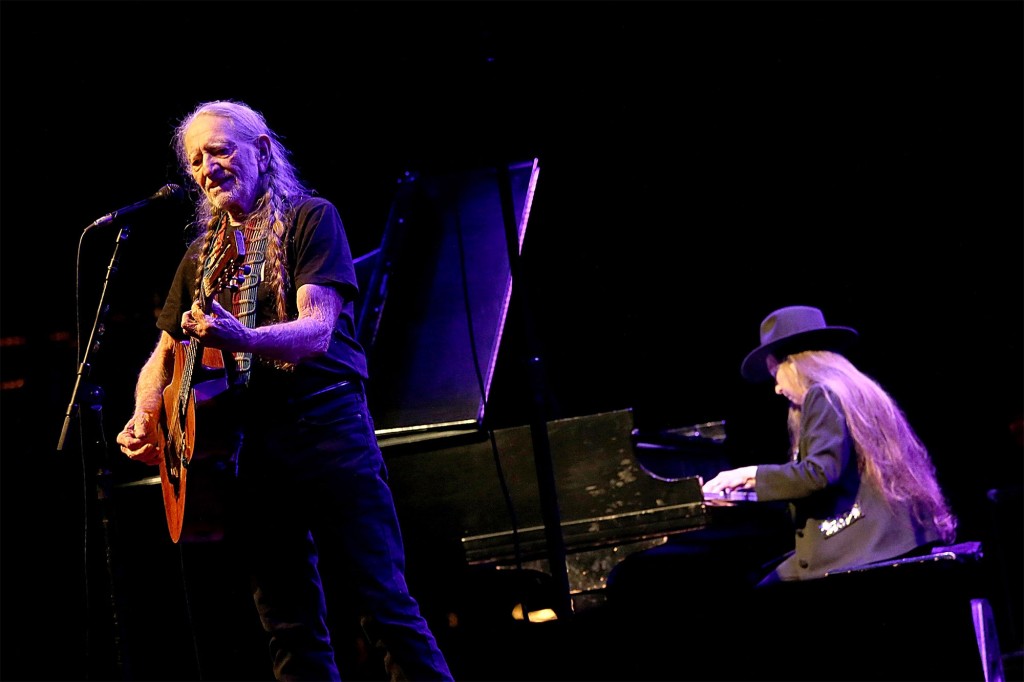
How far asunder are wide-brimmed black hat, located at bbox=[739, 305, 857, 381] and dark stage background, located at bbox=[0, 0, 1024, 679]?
3.31 feet

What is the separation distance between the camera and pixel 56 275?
5.11 meters

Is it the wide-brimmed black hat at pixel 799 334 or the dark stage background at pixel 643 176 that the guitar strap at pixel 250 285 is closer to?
the dark stage background at pixel 643 176

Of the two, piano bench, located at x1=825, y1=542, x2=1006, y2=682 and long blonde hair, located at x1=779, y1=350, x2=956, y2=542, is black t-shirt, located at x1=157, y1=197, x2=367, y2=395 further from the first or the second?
long blonde hair, located at x1=779, y1=350, x2=956, y2=542

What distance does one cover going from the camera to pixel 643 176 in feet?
18.1

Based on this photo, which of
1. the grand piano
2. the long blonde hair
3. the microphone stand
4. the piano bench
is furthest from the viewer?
the long blonde hair

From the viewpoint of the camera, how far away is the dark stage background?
4.88 meters

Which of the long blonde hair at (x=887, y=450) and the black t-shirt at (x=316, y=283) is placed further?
the long blonde hair at (x=887, y=450)

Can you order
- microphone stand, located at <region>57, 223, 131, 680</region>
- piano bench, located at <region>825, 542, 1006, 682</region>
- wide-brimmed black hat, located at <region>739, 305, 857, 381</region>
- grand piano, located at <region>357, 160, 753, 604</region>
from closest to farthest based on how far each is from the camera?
microphone stand, located at <region>57, 223, 131, 680</region> → piano bench, located at <region>825, 542, 1006, 682</region> → grand piano, located at <region>357, 160, 753, 604</region> → wide-brimmed black hat, located at <region>739, 305, 857, 381</region>

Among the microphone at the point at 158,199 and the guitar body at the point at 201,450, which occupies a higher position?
the microphone at the point at 158,199

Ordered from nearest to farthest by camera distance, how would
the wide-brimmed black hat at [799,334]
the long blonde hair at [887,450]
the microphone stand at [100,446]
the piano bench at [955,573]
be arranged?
the microphone stand at [100,446] < the piano bench at [955,573] < the long blonde hair at [887,450] < the wide-brimmed black hat at [799,334]

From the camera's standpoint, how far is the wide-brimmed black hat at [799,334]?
13.9ft

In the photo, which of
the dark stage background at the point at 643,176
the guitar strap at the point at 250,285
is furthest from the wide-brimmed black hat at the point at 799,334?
the guitar strap at the point at 250,285

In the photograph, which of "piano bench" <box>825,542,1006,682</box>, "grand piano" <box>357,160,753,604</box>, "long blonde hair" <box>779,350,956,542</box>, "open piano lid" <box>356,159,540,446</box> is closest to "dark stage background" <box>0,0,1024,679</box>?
"open piano lid" <box>356,159,540,446</box>

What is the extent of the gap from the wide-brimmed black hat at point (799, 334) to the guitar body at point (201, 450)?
2.61m
